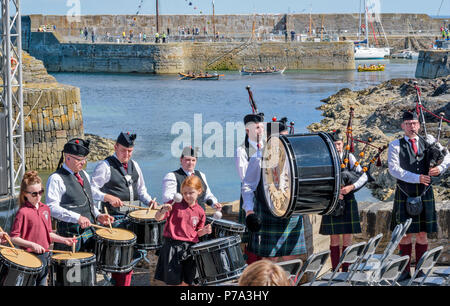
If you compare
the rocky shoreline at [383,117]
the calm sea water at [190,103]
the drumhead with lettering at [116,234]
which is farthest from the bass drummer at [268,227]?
the calm sea water at [190,103]

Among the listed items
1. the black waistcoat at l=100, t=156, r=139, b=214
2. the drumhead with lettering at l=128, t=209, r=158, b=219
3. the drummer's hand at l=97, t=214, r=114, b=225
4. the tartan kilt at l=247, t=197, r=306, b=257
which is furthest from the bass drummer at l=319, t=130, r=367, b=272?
the drummer's hand at l=97, t=214, r=114, b=225

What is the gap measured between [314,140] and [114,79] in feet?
179

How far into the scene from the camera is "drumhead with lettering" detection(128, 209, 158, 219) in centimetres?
560

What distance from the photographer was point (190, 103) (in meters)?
44.9

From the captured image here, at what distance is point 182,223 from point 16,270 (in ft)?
3.63

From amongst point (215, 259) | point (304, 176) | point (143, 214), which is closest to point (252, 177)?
point (304, 176)

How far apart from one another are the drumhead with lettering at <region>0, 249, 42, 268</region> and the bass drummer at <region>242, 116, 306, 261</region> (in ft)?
4.70

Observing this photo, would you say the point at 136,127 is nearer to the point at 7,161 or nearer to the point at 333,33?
the point at 7,161

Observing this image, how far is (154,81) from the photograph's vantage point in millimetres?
56594

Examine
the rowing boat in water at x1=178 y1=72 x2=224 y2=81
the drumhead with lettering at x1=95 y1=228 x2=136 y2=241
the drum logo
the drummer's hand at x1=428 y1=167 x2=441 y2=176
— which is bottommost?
the rowing boat in water at x1=178 y1=72 x2=224 y2=81

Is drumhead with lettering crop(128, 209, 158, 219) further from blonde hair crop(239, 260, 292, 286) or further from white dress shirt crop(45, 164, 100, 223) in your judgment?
blonde hair crop(239, 260, 292, 286)

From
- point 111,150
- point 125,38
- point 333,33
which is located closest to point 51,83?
point 111,150

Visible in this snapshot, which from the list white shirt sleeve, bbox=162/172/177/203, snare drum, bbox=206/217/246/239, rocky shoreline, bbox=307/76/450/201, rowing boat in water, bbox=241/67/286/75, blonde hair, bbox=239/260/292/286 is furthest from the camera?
rowing boat in water, bbox=241/67/286/75

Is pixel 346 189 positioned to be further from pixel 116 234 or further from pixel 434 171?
pixel 116 234
